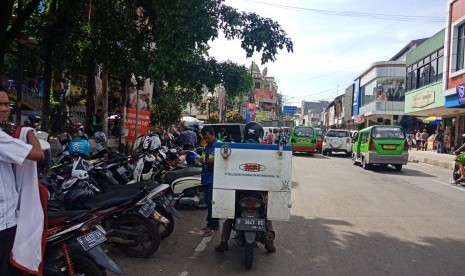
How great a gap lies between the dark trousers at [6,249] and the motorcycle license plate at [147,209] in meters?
2.58

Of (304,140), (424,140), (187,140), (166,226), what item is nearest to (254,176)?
(166,226)

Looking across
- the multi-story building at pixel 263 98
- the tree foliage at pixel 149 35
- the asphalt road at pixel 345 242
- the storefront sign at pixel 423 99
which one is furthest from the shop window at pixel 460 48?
the multi-story building at pixel 263 98

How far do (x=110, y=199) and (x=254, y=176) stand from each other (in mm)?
1740

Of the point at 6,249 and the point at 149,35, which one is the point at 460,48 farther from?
the point at 6,249

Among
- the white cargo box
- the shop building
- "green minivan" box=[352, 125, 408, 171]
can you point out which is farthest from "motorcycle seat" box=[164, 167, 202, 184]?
the shop building

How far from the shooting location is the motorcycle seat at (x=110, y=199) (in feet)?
16.6

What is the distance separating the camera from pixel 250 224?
5414mm

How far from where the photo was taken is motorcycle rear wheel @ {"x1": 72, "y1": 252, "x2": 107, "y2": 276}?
161 inches

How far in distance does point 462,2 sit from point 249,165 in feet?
86.0

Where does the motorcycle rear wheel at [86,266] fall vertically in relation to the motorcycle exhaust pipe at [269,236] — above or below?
above

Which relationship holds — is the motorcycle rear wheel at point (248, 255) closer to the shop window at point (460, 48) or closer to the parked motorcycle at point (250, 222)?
the parked motorcycle at point (250, 222)

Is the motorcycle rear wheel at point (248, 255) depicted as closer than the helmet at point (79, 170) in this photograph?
Yes

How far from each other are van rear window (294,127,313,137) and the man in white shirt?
24220 millimetres

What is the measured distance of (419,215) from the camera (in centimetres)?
887
